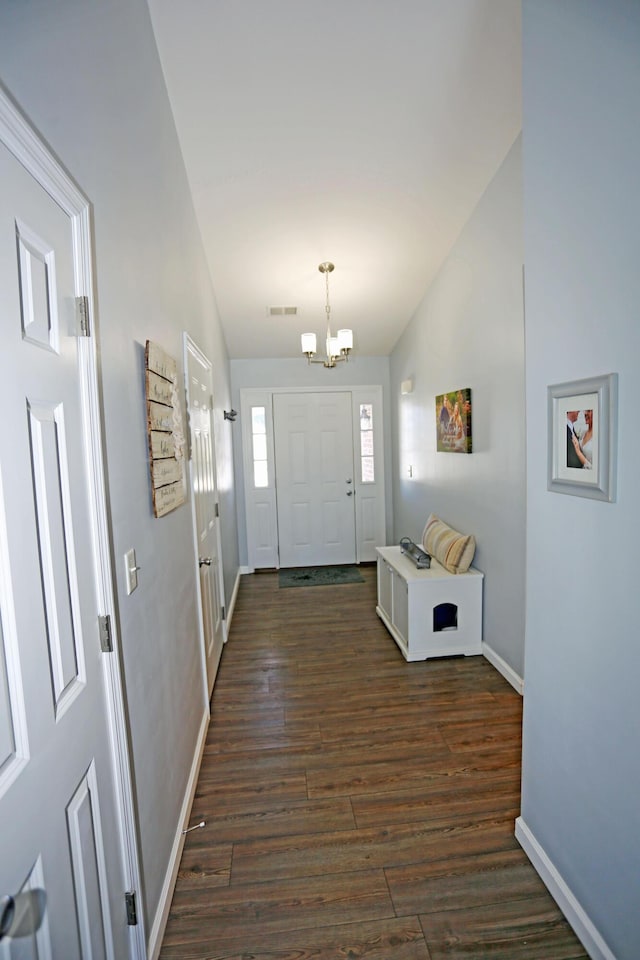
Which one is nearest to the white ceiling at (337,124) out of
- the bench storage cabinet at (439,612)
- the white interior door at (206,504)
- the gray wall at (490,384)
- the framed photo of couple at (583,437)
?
the gray wall at (490,384)

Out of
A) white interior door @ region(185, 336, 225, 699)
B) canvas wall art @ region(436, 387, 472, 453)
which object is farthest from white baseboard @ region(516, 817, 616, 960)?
canvas wall art @ region(436, 387, 472, 453)

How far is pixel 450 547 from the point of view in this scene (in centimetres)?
332

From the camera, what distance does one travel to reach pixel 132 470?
142cm

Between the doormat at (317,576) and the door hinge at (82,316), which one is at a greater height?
the door hinge at (82,316)

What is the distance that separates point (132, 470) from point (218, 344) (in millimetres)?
2923

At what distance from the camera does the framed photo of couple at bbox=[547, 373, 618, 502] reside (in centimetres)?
122

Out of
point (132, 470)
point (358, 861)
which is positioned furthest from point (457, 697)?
point (132, 470)

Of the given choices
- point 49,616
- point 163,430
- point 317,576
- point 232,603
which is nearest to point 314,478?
point 317,576

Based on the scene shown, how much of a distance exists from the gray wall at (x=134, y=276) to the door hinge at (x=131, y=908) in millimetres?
109

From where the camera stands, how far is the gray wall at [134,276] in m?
0.98

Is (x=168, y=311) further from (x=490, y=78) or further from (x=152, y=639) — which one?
(x=490, y=78)

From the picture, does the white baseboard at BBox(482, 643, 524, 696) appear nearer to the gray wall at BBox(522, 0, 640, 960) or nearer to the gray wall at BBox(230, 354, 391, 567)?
the gray wall at BBox(522, 0, 640, 960)

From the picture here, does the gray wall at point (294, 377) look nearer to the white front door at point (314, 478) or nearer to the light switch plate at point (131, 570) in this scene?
the white front door at point (314, 478)

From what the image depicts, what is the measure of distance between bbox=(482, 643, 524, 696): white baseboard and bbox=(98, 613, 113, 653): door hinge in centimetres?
234
